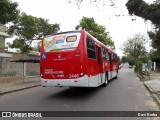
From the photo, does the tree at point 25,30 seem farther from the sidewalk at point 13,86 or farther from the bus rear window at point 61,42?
the bus rear window at point 61,42

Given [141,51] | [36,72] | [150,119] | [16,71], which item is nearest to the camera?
[150,119]

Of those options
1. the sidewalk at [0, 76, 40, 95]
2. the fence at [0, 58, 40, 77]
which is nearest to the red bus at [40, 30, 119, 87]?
the sidewalk at [0, 76, 40, 95]

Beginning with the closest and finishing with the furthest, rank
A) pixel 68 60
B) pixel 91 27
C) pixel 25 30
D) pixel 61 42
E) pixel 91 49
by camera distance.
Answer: pixel 68 60 → pixel 61 42 → pixel 91 49 → pixel 25 30 → pixel 91 27

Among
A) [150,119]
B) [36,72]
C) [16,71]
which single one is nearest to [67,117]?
[150,119]

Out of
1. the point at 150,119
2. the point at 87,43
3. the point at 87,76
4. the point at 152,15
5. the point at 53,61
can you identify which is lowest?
the point at 150,119

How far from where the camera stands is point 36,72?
82.5 ft

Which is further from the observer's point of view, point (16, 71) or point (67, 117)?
point (16, 71)

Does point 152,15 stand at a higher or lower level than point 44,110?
higher

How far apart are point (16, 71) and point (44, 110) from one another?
1360 cm

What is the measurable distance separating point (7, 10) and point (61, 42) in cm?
458

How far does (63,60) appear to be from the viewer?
10.9 metres

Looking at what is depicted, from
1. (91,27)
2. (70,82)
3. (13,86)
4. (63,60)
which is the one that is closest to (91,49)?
(63,60)

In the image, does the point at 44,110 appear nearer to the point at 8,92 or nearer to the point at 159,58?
the point at 8,92

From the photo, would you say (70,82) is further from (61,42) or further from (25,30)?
(25,30)
